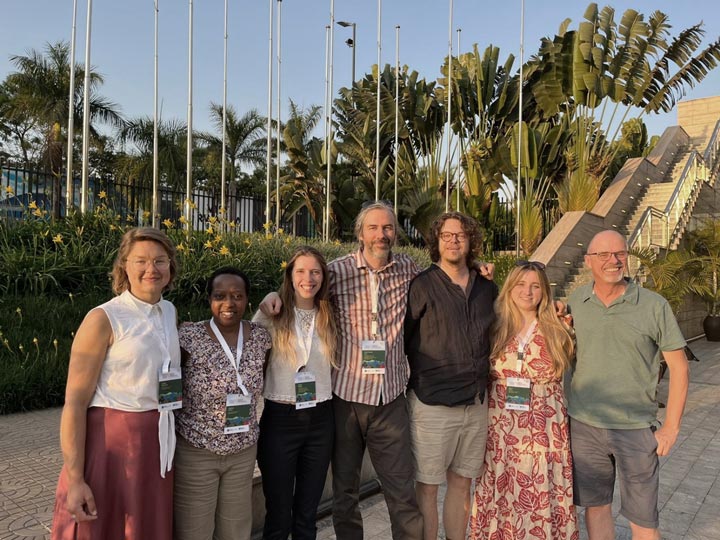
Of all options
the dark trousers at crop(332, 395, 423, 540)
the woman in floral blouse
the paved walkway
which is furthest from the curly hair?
the paved walkway

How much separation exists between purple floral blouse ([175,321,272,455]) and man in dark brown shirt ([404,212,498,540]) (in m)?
0.96

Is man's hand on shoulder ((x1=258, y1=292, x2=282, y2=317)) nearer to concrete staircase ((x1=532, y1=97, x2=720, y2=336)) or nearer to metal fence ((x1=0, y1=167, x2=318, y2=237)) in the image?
metal fence ((x1=0, y1=167, x2=318, y2=237))

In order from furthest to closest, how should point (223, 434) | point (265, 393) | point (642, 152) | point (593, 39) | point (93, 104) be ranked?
point (642, 152) < point (93, 104) < point (593, 39) < point (265, 393) < point (223, 434)

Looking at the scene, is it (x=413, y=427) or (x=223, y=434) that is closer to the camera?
(x=223, y=434)

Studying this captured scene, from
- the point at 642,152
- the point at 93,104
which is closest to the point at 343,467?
the point at 93,104

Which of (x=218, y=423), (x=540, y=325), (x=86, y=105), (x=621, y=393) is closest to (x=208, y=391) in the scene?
(x=218, y=423)

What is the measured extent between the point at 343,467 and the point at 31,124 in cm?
3352

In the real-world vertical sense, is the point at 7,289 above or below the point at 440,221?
below

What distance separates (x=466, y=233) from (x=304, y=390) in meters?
1.28

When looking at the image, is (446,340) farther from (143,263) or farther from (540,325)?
(143,263)

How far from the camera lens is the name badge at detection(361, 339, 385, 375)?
2750 mm

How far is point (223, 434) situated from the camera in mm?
2324

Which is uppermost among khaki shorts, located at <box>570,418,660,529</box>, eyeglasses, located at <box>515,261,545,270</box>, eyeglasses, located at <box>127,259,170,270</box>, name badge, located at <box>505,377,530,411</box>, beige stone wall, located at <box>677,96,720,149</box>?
beige stone wall, located at <box>677,96,720,149</box>

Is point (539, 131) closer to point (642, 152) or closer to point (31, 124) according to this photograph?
point (642, 152)
